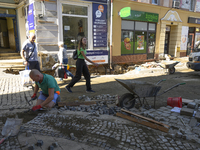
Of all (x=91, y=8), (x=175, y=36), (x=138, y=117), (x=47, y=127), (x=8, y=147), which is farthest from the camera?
(x=175, y=36)

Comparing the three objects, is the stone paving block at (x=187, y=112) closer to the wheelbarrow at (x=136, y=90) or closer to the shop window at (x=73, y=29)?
the wheelbarrow at (x=136, y=90)

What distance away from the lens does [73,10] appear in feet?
34.4

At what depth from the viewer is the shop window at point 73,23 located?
10.3 metres

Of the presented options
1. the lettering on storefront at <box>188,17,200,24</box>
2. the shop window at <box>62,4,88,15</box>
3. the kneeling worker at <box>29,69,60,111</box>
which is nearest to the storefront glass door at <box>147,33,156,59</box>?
the lettering on storefront at <box>188,17,200,24</box>

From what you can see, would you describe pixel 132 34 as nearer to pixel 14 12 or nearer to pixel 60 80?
pixel 60 80

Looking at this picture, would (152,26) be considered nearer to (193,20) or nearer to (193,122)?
(193,20)

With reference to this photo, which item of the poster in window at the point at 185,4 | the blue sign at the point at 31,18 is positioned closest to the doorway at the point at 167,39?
the poster in window at the point at 185,4

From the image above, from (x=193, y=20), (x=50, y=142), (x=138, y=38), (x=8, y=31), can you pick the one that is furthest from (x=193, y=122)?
(x=193, y=20)

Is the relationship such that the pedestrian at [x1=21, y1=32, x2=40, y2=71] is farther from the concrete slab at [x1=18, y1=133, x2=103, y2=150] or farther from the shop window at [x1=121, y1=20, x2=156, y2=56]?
the shop window at [x1=121, y1=20, x2=156, y2=56]

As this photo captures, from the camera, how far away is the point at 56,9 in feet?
31.5

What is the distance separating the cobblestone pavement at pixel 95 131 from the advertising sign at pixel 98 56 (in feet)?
22.3

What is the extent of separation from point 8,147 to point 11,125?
1.89ft

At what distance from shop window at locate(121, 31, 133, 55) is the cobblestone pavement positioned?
29.0 ft

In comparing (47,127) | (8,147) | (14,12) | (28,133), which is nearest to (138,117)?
(47,127)
